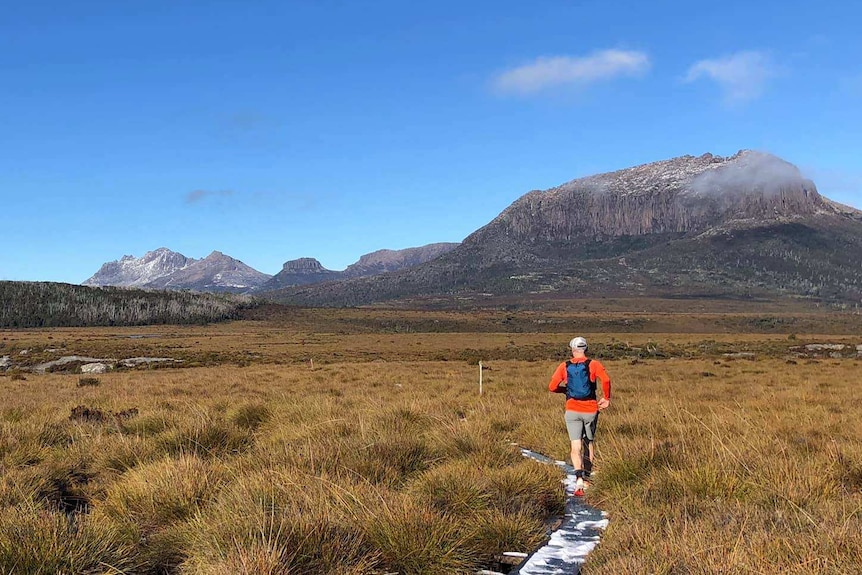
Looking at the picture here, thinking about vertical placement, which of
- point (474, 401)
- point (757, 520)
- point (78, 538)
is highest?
point (78, 538)

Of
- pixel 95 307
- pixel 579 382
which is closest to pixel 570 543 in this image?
pixel 579 382

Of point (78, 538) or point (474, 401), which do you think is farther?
point (474, 401)

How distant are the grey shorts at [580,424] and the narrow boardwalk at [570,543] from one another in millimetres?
1197

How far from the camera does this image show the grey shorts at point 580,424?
25.1 ft

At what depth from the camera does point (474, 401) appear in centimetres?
1463

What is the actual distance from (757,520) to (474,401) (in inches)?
409

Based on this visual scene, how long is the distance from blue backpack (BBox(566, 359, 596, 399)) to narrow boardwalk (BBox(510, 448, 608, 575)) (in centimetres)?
152

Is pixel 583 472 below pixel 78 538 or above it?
below

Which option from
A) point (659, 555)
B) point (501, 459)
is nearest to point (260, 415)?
point (501, 459)

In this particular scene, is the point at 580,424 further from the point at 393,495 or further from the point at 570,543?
the point at 393,495

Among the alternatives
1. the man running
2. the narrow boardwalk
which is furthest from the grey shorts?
the narrow boardwalk

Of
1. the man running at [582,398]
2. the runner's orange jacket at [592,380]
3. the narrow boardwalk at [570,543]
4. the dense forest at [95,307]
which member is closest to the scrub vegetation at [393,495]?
the narrow boardwalk at [570,543]

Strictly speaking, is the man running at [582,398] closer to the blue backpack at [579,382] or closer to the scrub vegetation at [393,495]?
the blue backpack at [579,382]

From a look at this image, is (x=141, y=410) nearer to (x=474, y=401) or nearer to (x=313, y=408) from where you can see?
(x=313, y=408)
